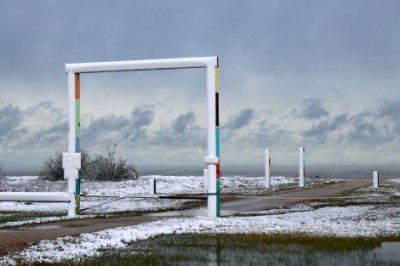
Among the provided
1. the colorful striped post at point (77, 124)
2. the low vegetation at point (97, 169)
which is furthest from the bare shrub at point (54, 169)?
the colorful striped post at point (77, 124)

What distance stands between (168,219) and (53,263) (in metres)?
7.70

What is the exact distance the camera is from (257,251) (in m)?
12.3

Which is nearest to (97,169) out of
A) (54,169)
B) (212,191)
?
(54,169)

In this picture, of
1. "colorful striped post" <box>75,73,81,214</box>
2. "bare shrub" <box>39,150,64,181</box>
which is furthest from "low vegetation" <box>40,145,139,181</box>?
"colorful striped post" <box>75,73,81,214</box>

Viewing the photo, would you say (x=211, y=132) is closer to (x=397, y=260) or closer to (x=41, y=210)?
(x=397, y=260)

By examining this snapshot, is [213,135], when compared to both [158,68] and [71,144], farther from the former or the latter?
[71,144]

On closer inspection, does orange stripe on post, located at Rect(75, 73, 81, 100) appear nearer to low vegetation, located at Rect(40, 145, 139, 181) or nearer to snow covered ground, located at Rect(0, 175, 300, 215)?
snow covered ground, located at Rect(0, 175, 300, 215)

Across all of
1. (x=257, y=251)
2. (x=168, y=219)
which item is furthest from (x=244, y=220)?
(x=257, y=251)

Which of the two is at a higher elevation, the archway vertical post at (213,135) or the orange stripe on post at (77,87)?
the orange stripe on post at (77,87)

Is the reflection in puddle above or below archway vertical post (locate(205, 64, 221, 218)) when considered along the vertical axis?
below

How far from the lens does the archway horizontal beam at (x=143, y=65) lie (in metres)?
18.8

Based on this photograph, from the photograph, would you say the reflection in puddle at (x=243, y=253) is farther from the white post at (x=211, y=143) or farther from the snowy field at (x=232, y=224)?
the white post at (x=211, y=143)

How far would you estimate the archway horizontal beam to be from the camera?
740 inches

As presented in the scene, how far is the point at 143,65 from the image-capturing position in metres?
19.6
